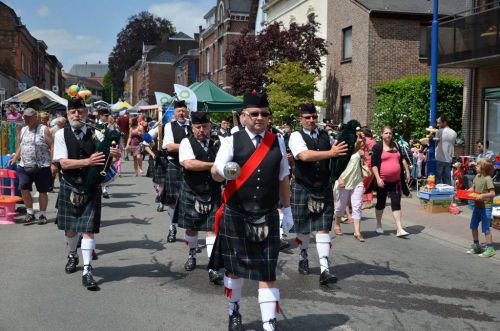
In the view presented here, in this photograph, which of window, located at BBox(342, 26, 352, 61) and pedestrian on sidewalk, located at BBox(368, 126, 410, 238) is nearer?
pedestrian on sidewalk, located at BBox(368, 126, 410, 238)

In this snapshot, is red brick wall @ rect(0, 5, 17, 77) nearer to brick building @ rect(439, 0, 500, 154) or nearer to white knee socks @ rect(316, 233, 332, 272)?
brick building @ rect(439, 0, 500, 154)

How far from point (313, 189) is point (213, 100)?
39.1ft

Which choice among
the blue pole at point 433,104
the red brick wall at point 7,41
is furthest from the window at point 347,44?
the red brick wall at point 7,41

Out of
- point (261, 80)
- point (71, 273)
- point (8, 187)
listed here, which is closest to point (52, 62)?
point (261, 80)

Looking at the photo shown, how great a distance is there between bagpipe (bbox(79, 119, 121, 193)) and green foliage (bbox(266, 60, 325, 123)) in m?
16.0

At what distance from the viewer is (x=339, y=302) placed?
5.64 meters

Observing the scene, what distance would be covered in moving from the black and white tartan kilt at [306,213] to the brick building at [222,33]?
109ft

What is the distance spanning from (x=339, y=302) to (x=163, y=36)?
77.3 m

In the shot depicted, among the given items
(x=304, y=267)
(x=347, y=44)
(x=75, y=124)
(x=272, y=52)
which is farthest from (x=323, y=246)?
(x=272, y=52)

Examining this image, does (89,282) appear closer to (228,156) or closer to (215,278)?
(215,278)

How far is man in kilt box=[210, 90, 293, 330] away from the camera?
14.8ft

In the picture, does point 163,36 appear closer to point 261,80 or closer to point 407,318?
point 261,80

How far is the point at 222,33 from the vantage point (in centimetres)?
4538

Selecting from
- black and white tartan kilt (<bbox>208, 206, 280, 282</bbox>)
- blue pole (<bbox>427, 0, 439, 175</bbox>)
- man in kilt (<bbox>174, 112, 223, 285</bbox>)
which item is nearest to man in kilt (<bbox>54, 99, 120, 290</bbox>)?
man in kilt (<bbox>174, 112, 223, 285</bbox>)
